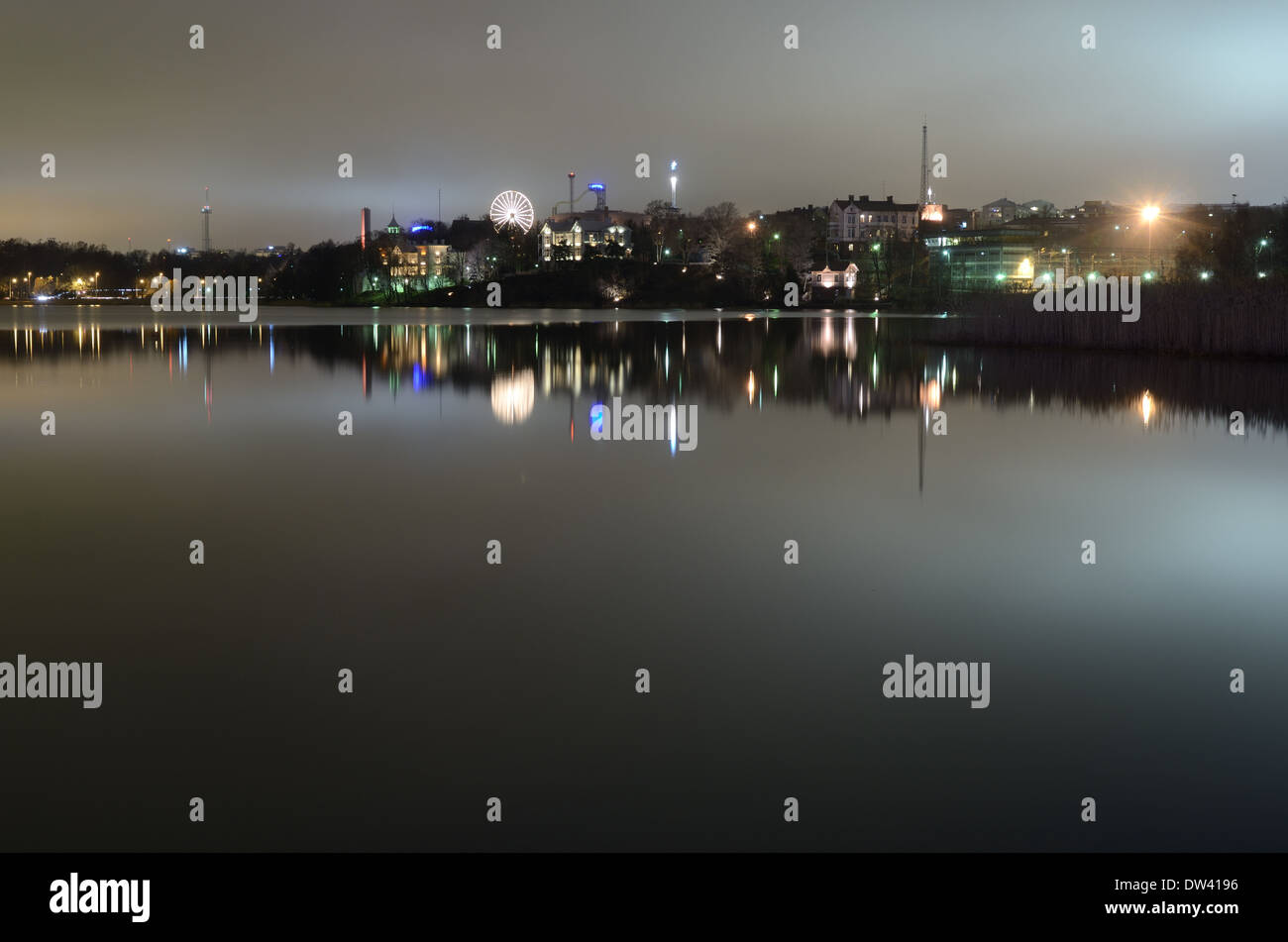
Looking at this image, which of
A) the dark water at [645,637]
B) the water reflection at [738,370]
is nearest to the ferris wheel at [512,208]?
the water reflection at [738,370]

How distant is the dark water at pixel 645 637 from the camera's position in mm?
6215

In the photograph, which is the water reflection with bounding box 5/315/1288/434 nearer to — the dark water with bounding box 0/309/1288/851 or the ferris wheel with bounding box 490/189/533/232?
the dark water with bounding box 0/309/1288/851

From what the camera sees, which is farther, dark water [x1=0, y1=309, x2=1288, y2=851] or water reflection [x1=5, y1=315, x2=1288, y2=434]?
water reflection [x1=5, y1=315, x2=1288, y2=434]

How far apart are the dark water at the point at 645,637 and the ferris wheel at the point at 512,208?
550 feet

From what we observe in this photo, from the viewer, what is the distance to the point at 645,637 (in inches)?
354

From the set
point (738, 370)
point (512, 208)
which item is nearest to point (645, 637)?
point (738, 370)

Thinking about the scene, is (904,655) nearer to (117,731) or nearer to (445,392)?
(117,731)

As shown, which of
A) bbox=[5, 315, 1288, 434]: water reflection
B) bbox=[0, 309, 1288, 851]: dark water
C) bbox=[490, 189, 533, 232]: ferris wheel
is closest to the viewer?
bbox=[0, 309, 1288, 851]: dark water

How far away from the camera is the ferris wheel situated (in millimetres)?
184000

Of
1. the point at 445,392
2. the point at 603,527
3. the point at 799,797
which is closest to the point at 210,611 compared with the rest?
the point at 603,527

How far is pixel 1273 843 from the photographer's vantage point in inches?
230

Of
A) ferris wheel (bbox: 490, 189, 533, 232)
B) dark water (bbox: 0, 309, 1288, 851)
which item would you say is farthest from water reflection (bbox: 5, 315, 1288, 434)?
ferris wheel (bbox: 490, 189, 533, 232)

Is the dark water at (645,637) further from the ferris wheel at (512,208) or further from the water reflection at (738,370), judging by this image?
the ferris wheel at (512,208)

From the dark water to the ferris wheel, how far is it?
167727 millimetres
